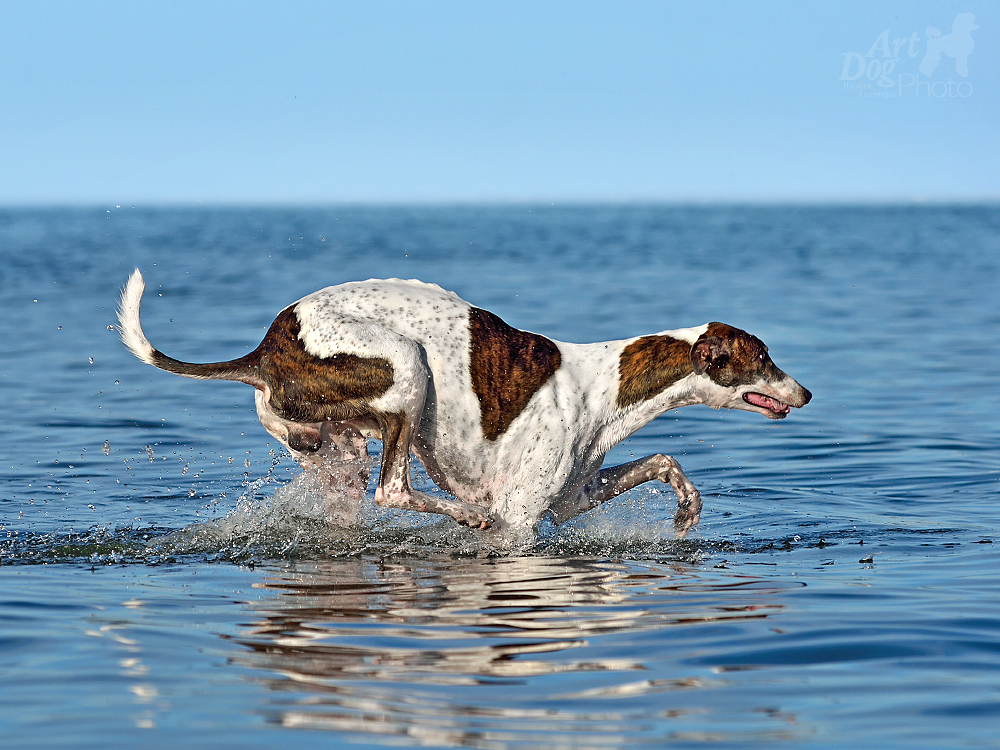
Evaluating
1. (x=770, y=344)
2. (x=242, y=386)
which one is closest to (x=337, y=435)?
(x=242, y=386)

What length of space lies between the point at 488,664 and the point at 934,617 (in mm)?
2177

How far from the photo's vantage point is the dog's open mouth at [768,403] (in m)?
7.57

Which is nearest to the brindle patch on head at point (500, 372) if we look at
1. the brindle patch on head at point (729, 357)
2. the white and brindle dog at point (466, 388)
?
the white and brindle dog at point (466, 388)

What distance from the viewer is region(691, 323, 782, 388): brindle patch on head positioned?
738cm

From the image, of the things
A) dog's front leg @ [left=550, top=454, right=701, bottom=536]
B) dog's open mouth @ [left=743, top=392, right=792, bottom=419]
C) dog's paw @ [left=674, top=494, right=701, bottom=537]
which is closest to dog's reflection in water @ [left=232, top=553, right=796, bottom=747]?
dog's front leg @ [left=550, top=454, right=701, bottom=536]

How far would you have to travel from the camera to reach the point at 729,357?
741cm

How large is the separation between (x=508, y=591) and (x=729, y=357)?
82.9 inches

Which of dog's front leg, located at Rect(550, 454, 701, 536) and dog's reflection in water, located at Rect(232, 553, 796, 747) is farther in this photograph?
dog's front leg, located at Rect(550, 454, 701, 536)

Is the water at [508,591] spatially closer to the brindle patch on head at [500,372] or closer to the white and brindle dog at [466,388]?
the white and brindle dog at [466,388]

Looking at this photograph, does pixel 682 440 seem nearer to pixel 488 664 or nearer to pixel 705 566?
pixel 705 566

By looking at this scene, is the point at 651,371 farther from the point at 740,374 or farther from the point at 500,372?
the point at 500,372

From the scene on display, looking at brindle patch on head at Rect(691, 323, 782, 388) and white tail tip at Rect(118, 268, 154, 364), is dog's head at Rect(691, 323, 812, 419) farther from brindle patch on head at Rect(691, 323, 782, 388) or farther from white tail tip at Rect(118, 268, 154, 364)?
white tail tip at Rect(118, 268, 154, 364)

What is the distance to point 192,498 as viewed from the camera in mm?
9148

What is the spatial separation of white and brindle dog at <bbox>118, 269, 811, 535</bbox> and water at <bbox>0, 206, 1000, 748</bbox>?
456 mm
